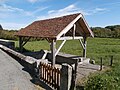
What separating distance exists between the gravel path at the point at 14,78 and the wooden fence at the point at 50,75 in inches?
27.7

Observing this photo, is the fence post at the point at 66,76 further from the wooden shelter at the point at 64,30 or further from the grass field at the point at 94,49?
the grass field at the point at 94,49

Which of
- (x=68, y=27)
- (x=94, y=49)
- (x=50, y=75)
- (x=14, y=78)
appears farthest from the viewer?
(x=94, y=49)

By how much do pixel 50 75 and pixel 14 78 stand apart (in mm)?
1824

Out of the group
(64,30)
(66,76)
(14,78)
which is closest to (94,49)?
(64,30)

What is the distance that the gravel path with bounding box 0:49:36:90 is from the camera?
7498 mm

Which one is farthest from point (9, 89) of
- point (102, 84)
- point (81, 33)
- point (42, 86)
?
point (81, 33)

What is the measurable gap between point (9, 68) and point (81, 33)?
24.5 ft

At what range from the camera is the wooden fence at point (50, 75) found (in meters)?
7.71

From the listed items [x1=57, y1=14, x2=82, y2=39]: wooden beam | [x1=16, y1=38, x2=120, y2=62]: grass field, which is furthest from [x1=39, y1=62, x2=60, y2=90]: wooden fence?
[x1=16, y1=38, x2=120, y2=62]: grass field

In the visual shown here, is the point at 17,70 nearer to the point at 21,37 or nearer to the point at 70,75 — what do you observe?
the point at 70,75

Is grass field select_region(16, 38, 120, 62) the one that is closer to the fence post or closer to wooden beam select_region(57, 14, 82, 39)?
wooden beam select_region(57, 14, 82, 39)

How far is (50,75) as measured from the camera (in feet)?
26.9

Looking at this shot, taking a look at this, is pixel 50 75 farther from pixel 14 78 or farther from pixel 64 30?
pixel 64 30

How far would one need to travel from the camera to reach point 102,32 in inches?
2133
